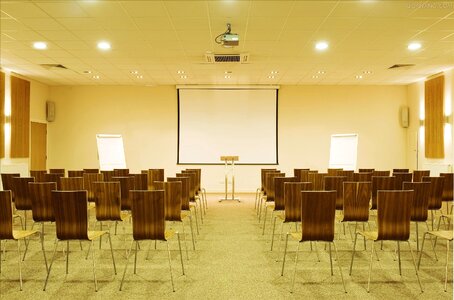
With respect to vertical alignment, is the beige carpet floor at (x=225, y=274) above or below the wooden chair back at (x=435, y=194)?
Answer: below

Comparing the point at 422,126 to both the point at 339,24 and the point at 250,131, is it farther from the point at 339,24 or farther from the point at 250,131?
the point at 339,24

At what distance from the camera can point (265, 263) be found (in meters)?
5.00

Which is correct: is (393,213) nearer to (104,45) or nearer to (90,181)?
(90,181)

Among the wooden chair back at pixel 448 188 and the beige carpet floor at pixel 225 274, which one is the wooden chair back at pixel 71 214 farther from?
the wooden chair back at pixel 448 188

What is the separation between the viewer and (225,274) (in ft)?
14.9

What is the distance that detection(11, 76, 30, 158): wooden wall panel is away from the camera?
11289 mm

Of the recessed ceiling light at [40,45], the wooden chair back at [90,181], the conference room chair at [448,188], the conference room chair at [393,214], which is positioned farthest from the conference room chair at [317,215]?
the recessed ceiling light at [40,45]

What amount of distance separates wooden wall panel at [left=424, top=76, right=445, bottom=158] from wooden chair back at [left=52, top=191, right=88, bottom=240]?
1024cm

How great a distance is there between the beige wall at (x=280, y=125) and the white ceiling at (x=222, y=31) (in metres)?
1.80

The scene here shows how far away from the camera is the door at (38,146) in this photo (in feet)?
42.9

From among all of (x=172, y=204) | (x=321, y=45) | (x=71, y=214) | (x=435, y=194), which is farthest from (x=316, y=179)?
(x=71, y=214)

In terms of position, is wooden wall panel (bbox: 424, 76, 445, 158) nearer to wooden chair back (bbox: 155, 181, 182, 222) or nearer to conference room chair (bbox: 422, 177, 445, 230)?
conference room chair (bbox: 422, 177, 445, 230)

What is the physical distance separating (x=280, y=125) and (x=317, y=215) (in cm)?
955

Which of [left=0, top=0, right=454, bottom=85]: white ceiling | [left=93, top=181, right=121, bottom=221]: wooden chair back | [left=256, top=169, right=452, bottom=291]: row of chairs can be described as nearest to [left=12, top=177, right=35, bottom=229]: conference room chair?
[left=93, top=181, right=121, bottom=221]: wooden chair back
